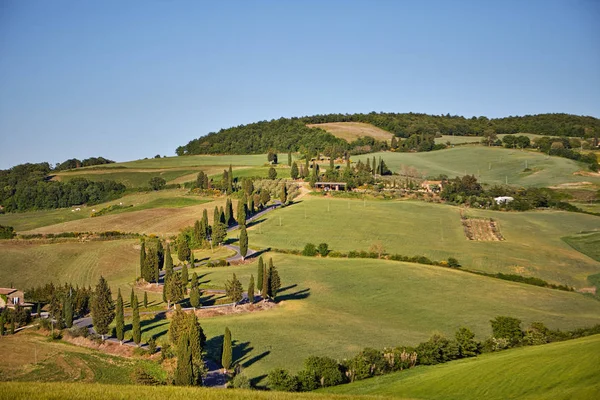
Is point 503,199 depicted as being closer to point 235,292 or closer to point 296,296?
point 296,296

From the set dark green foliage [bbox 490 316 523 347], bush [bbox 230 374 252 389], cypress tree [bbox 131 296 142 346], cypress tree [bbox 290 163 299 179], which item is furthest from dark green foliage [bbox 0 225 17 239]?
dark green foliage [bbox 490 316 523 347]

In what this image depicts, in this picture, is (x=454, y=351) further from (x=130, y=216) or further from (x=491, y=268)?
(x=130, y=216)

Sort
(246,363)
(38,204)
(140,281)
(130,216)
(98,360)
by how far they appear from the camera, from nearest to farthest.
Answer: (246,363), (98,360), (140,281), (130,216), (38,204)

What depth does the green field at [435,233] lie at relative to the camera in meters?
96.1

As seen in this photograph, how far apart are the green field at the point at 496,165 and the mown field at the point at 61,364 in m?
117

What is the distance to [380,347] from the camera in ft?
199

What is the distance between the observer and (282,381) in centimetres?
5047

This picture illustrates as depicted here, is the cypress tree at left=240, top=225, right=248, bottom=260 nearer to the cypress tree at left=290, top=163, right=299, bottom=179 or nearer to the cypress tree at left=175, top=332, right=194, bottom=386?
the cypress tree at left=175, top=332, right=194, bottom=386

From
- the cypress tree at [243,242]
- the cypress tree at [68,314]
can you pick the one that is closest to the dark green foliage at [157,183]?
the cypress tree at [243,242]

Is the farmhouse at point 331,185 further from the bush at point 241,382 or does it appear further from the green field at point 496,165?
the bush at point 241,382

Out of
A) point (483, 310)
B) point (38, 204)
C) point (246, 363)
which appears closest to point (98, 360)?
point (246, 363)

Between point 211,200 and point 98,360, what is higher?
point 211,200

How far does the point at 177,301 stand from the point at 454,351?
34348mm

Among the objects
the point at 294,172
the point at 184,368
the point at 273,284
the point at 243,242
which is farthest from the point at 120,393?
the point at 294,172
